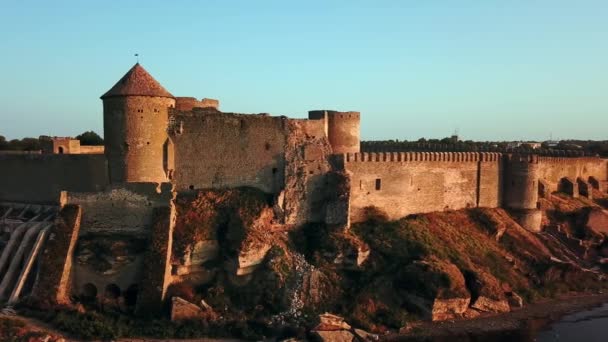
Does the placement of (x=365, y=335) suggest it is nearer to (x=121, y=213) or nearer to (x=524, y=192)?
(x=121, y=213)

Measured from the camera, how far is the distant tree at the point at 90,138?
52.7 meters

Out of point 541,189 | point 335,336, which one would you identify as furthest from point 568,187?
point 335,336

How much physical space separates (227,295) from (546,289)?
1722 cm

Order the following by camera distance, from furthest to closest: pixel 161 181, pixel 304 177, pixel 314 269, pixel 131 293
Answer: pixel 304 177
pixel 161 181
pixel 314 269
pixel 131 293

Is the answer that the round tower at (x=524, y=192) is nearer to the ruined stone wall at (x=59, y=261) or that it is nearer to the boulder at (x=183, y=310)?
the boulder at (x=183, y=310)

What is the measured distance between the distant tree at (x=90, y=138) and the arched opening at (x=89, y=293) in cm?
2738

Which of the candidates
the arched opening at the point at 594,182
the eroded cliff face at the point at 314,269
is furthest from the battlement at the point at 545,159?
the eroded cliff face at the point at 314,269

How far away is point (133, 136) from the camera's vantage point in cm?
2855

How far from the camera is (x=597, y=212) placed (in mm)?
41469

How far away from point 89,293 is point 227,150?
30.6ft

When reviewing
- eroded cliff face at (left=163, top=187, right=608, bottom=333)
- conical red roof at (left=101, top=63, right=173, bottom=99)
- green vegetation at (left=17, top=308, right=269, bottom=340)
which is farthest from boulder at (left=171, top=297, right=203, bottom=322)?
conical red roof at (left=101, top=63, right=173, bottom=99)

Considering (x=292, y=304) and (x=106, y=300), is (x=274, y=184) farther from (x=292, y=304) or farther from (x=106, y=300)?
(x=106, y=300)

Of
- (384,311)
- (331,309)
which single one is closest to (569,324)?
(384,311)

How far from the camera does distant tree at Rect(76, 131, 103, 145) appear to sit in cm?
5269
